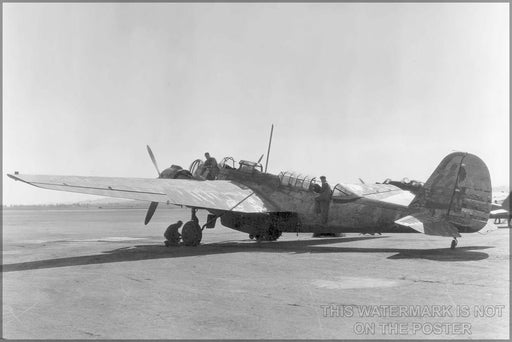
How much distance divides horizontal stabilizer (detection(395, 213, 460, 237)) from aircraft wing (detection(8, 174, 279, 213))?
17.3 feet

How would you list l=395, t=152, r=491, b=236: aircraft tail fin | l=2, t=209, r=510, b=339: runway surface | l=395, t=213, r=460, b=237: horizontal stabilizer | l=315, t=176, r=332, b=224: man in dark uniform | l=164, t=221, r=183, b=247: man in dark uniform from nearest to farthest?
l=2, t=209, r=510, b=339: runway surface < l=395, t=213, r=460, b=237: horizontal stabilizer < l=395, t=152, r=491, b=236: aircraft tail fin < l=315, t=176, r=332, b=224: man in dark uniform < l=164, t=221, r=183, b=247: man in dark uniform

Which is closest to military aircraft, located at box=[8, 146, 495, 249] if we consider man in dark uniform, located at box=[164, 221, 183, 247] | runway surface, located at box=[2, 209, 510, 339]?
man in dark uniform, located at box=[164, 221, 183, 247]

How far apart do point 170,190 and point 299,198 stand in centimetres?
457

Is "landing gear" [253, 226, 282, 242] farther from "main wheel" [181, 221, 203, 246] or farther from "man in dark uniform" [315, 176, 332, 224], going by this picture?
"man in dark uniform" [315, 176, 332, 224]

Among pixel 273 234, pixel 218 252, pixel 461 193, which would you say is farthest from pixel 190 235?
pixel 461 193

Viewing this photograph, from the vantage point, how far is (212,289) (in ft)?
30.4

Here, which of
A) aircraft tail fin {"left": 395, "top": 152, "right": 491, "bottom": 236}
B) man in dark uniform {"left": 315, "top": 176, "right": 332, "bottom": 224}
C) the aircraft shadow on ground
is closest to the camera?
the aircraft shadow on ground

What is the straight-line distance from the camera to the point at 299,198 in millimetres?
17891

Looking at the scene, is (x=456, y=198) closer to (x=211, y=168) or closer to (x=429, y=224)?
(x=429, y=224)

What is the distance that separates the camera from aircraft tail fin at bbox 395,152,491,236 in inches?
559

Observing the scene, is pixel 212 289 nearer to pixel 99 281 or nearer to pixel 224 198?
pixel 99 281

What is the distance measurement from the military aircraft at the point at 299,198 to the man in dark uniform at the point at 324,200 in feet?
0.26

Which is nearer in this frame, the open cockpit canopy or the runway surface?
the runway surface

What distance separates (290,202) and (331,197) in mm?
1833
